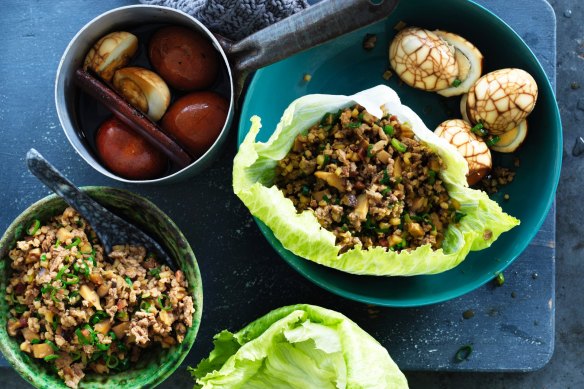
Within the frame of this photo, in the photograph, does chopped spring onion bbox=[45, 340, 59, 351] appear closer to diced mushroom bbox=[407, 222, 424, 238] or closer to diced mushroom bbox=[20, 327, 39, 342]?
diced mushroom bbox=[20, 327, 39, 342]

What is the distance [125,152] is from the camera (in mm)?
1549

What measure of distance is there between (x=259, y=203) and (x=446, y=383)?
0.83m

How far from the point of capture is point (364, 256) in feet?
4.66

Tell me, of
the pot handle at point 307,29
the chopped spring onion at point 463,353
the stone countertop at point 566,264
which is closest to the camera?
the pot handle at point 307,29

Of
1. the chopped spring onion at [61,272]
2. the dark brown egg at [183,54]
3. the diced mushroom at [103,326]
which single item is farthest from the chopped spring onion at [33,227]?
the dark brown egg at [183,54]

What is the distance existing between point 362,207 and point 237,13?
1.74 ft

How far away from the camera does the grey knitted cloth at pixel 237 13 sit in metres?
1.61

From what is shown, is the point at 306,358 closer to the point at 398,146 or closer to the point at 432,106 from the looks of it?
the point at 398,146

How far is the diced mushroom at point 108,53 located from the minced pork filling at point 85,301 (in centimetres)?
31

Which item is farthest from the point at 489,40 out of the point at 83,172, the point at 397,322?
the point at 83,172

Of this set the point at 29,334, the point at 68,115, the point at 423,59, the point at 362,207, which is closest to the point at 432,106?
the point at 423,59

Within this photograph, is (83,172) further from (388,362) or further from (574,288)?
(574,288)

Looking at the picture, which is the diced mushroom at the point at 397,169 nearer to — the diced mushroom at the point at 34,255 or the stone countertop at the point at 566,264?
the stone countertop at the point at 566,264

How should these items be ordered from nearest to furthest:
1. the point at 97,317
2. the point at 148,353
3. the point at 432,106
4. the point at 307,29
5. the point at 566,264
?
the point at 307,29 < the point at 97,317 < the point at 148,353 < the point at 432,106 < the point at 566,264
